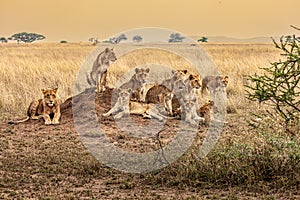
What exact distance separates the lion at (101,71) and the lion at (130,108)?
1.47 meters

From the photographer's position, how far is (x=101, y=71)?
14.2 m

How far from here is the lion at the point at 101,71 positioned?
1385cm

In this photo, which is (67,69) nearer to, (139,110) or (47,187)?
(139,110)

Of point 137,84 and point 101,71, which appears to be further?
point 101,71

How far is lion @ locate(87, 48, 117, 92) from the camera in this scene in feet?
45.4

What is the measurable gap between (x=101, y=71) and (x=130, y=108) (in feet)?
7.43

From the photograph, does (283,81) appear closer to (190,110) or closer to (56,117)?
(190,110)

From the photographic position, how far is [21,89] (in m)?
15.8

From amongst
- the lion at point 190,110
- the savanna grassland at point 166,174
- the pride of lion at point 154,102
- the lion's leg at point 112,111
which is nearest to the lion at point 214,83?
the pride of lion at point 154,102

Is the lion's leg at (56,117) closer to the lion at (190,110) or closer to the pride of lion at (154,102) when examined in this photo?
the pride of lion at (154,102)

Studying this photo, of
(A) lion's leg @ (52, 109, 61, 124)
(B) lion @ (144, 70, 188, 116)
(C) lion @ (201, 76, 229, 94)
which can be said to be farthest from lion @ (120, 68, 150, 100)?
(C) lion @ (201, 76, 229, 94)

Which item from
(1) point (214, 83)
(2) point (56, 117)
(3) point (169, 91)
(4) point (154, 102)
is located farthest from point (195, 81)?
(2) point (56, 117)

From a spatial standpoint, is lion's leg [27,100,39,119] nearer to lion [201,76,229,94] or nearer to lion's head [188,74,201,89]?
lion's head [188,74,201,89]

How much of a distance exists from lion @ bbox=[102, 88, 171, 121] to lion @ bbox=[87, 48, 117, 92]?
57.9 inches
